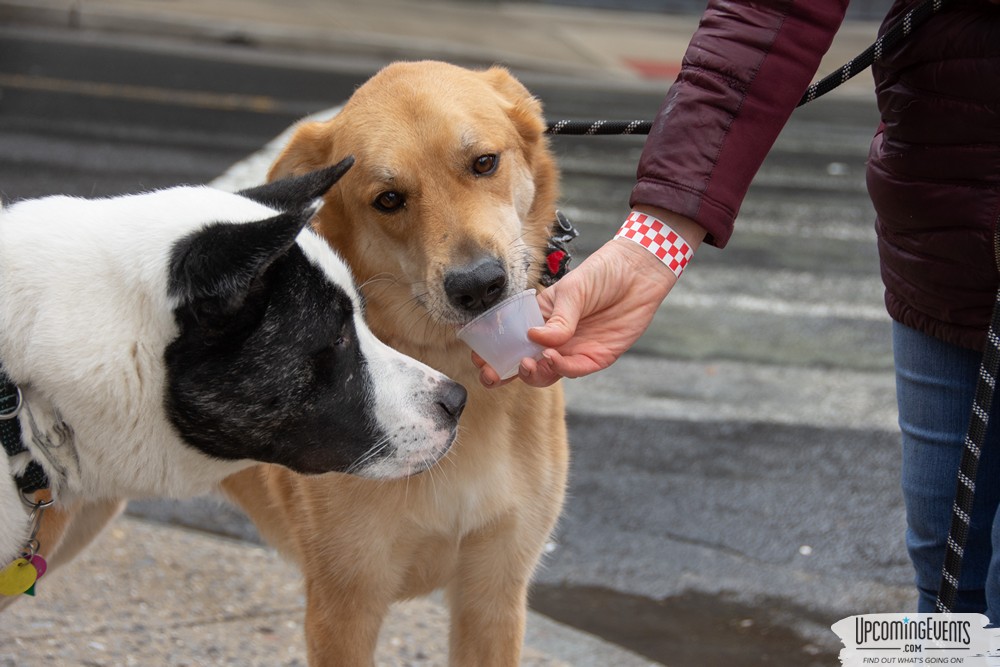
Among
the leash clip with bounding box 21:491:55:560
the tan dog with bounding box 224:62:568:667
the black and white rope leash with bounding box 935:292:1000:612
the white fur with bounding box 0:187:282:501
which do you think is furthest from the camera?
the tan dog with bounding box 224:62:568:667

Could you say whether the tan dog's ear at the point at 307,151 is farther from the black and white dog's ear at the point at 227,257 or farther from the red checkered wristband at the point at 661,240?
the red checkered wristband at the point at 661,240

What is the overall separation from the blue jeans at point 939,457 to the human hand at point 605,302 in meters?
0.61

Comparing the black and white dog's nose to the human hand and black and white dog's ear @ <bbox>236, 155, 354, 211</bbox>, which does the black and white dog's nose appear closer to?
the human hand

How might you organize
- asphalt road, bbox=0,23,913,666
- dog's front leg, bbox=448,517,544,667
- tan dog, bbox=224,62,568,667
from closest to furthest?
1. tan dog, bbox=224,62,568,667
2. dog's front leg, bbox=448,517,544,667
3. asphalt road, bbox=0,23,913,666

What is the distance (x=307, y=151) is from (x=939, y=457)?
1.90 metres

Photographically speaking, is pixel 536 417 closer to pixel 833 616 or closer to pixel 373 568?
pixel 373 568

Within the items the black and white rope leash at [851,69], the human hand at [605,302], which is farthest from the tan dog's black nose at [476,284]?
the black and white rope leash at [851,69]

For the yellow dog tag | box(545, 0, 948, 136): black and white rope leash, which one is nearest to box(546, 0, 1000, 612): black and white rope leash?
box(545, 0, 948, 136): black and white rope leash

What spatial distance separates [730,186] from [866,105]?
41.2 ft

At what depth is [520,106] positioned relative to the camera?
3.47 m

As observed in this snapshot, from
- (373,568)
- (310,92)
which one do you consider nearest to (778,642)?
(373,568)

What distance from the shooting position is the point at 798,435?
577 cm

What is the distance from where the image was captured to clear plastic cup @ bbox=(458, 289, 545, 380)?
2672mm
